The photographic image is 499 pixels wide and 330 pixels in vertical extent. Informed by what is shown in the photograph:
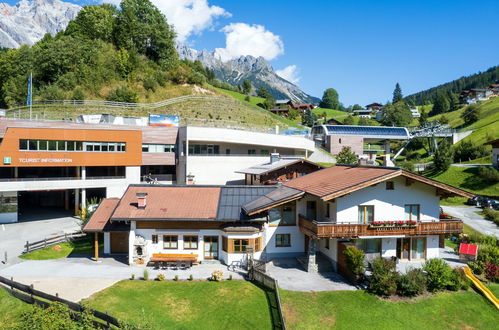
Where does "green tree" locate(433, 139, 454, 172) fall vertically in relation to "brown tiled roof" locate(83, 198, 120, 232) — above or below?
above

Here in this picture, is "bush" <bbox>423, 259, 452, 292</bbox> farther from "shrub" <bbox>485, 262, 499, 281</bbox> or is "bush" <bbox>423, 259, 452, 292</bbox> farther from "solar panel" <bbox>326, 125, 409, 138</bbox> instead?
"solar panel" <bbox>326, 125, 409, 138</bbox>

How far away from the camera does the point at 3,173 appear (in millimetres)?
39719

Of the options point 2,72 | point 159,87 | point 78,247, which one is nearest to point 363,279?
point 78,247

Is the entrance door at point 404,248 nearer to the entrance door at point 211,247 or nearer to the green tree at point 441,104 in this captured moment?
the entrance door at point 211,247

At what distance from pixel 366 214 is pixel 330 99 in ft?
480

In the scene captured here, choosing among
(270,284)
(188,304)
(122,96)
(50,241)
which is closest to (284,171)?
(270,284)

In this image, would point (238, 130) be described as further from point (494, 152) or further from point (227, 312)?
point (494, 152)

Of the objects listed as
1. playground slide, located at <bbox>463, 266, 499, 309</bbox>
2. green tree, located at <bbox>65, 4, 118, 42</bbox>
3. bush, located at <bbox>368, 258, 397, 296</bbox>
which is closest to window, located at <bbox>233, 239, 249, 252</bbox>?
bush, located at <bbox>368, 258, 397, 296</bbox>

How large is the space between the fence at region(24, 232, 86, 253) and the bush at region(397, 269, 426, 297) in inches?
1040

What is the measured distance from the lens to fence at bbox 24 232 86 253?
2673 cm

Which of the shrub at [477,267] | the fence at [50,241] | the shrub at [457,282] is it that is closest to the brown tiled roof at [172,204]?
the fence at [50,241]

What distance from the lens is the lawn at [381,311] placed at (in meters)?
17.3

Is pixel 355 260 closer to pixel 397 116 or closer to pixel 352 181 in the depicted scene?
pixel 352 181

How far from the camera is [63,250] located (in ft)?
89.5
